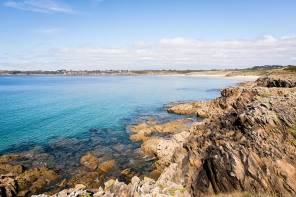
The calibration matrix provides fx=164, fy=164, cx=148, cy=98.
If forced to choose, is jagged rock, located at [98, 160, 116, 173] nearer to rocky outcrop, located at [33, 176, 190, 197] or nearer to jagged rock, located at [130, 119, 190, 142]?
rocky outcrop, located at [33, 176, 190, 197]

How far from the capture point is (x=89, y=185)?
1387 cm

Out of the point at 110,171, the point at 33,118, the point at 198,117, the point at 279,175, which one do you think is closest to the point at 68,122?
the point at 33,118

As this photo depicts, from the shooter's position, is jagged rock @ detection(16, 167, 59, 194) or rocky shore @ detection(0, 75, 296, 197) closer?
rocky shore @ detection(0, 75, 296, 197)

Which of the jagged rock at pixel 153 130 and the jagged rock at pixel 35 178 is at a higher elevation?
the jagged rock at pixel 153 130

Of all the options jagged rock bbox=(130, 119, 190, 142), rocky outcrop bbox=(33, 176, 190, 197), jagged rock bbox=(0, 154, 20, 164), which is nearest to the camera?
rocky outcrop bbox=(33, 176, 190, 197)

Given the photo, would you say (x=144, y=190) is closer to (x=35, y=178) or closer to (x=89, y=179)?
(x=89, y=179)

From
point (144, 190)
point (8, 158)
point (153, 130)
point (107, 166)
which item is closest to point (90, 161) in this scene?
point (107, 166)

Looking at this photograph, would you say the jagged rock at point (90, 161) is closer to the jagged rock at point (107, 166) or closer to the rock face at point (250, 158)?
the jagged rock at point (107, 166)

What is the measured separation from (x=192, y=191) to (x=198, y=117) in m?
23.4

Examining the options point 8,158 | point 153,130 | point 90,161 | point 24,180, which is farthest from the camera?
point 153,130

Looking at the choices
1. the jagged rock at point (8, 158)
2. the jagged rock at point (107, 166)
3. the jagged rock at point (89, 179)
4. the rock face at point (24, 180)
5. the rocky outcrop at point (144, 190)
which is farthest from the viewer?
the jagged rock at point (8, 158)

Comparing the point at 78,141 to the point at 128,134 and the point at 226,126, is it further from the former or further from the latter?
the point at 226,126

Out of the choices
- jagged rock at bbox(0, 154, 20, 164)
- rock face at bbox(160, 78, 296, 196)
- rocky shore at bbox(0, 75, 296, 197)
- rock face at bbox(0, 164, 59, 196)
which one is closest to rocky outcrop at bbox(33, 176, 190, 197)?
rocky shore at bbox(0, 75, 296, 197)

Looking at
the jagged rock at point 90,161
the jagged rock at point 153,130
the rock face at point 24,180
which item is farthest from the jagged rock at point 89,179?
the jagged rock at point 153,130
